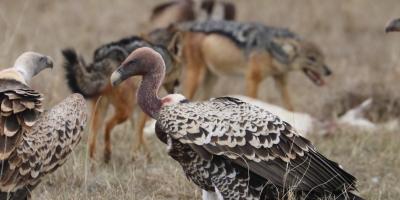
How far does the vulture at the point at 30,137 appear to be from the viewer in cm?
588

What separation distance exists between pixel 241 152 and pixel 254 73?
511cm

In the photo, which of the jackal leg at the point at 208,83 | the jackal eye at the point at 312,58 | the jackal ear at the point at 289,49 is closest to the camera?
the jackal ear at the point at 289,49

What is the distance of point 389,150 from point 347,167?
25.0 inches

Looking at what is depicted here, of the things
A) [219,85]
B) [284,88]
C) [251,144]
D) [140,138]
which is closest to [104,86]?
[140,138]

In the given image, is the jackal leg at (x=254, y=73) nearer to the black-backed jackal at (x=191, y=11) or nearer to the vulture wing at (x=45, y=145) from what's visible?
the black-backed jackal at (x=191, y=11)

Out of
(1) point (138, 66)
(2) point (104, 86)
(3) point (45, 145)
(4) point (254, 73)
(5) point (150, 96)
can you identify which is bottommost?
(4) point (254, 73)

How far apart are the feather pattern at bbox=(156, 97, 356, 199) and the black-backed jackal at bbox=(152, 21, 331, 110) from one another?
15.8 ft

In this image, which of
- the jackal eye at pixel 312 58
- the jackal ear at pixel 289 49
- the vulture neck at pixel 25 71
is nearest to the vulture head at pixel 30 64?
the vulture neck at pixel 25 71

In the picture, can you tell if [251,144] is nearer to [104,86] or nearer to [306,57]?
[104,86]

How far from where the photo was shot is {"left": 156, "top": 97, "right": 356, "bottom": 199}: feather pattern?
604cm

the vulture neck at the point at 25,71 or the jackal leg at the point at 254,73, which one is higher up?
the vulture neck at the point at 25,71

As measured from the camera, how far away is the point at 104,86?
26.9ft

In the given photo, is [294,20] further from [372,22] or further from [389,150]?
[389,150]

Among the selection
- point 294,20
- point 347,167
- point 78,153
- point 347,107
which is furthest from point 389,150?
point 294,20
